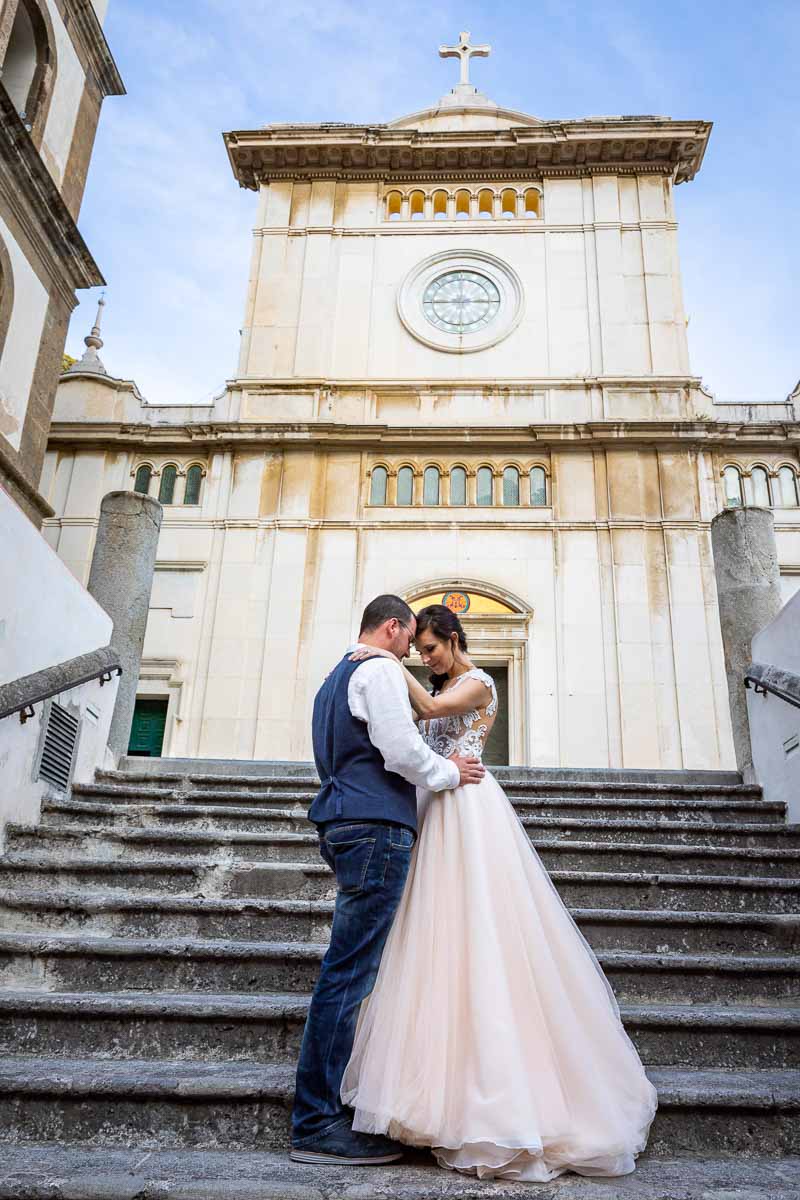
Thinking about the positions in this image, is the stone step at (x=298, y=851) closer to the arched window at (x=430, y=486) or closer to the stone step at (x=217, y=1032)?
the stone step at (x=217, y=1032)

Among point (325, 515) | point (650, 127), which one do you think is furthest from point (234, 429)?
point (650, 127)

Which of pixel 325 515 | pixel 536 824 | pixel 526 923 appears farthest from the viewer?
pixel 325 515

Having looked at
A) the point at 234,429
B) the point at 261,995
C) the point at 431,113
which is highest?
the point at 431,113

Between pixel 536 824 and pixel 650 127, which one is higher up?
pixel 650 127

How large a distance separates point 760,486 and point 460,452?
5.60 metres

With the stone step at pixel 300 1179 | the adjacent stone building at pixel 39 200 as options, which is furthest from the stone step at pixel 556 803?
the adjacent stone building at pixel 39 200

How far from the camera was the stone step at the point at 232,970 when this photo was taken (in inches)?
152

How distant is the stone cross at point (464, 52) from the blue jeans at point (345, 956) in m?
23.2

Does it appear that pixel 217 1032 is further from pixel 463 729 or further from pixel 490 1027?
pixel 463 729

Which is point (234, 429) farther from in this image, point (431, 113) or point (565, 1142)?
point (565, 1142)

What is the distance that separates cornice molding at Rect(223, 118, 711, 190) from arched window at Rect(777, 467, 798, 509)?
759cm

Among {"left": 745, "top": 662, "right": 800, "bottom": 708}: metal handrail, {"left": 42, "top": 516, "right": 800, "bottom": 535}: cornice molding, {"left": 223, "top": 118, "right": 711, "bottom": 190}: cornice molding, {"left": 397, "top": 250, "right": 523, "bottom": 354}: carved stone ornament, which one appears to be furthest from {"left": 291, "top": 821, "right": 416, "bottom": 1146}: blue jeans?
{"left": 223, "top": 118, "right": 711, "bottom": 190}: cornice molding

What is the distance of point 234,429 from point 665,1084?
15490 mm

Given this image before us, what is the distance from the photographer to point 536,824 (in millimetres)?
5480
